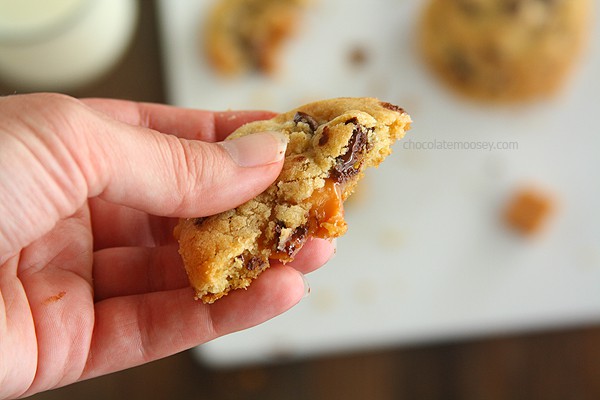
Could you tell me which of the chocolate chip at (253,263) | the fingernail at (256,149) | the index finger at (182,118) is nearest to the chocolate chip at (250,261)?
the chocolate chip at (253,263)

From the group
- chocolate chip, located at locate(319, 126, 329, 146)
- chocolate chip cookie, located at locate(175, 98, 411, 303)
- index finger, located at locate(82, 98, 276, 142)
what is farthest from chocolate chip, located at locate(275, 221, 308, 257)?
index finger, located at locate(82, 98, 276, 142)

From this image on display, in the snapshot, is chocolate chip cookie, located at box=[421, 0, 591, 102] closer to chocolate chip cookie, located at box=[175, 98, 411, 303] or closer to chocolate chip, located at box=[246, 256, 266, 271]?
chocolate chip cookie, located at box=[175, 98, 411, 303]

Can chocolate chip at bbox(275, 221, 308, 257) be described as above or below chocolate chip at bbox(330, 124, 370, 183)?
below

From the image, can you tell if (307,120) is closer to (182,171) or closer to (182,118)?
(182,171)

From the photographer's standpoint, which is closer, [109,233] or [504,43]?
[109,233]

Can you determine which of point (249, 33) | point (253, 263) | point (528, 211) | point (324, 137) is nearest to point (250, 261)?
point (253, 263)

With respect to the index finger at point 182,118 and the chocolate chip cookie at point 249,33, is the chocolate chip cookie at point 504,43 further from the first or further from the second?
the index finger at point 182,118
